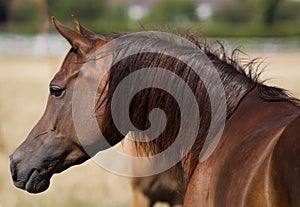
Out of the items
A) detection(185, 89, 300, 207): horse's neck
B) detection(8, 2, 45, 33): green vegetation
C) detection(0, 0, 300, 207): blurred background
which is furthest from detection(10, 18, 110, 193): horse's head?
detection(8, 2, 45, 33): green vegetation

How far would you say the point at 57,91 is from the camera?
13.0 feet

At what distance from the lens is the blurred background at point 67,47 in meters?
8.09

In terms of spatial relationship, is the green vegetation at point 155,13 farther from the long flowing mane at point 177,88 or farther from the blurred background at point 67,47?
the long flowing mane at point 177,88

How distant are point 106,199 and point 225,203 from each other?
4844 mm

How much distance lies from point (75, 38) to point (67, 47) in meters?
32.5

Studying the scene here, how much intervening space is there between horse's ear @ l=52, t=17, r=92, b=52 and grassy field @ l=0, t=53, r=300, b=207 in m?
1.22

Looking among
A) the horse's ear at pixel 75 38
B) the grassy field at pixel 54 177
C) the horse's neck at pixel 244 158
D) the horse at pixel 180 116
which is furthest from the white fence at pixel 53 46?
the horse's neck at pixel 244 158

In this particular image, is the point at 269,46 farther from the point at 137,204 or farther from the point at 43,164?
the point at 43,164

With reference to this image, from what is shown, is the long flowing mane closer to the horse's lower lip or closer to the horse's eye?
the horse's eye

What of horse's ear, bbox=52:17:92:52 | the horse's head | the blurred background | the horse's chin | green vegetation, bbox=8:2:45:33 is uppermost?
horse's ear, bbox=52:17:92:52

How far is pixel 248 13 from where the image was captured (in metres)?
50.2

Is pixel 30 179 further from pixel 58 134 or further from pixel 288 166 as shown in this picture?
pixel 288 166

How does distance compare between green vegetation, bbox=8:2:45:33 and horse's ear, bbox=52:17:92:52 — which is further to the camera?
green vegetation, bbox=8:2:45:33

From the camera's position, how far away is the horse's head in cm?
395
